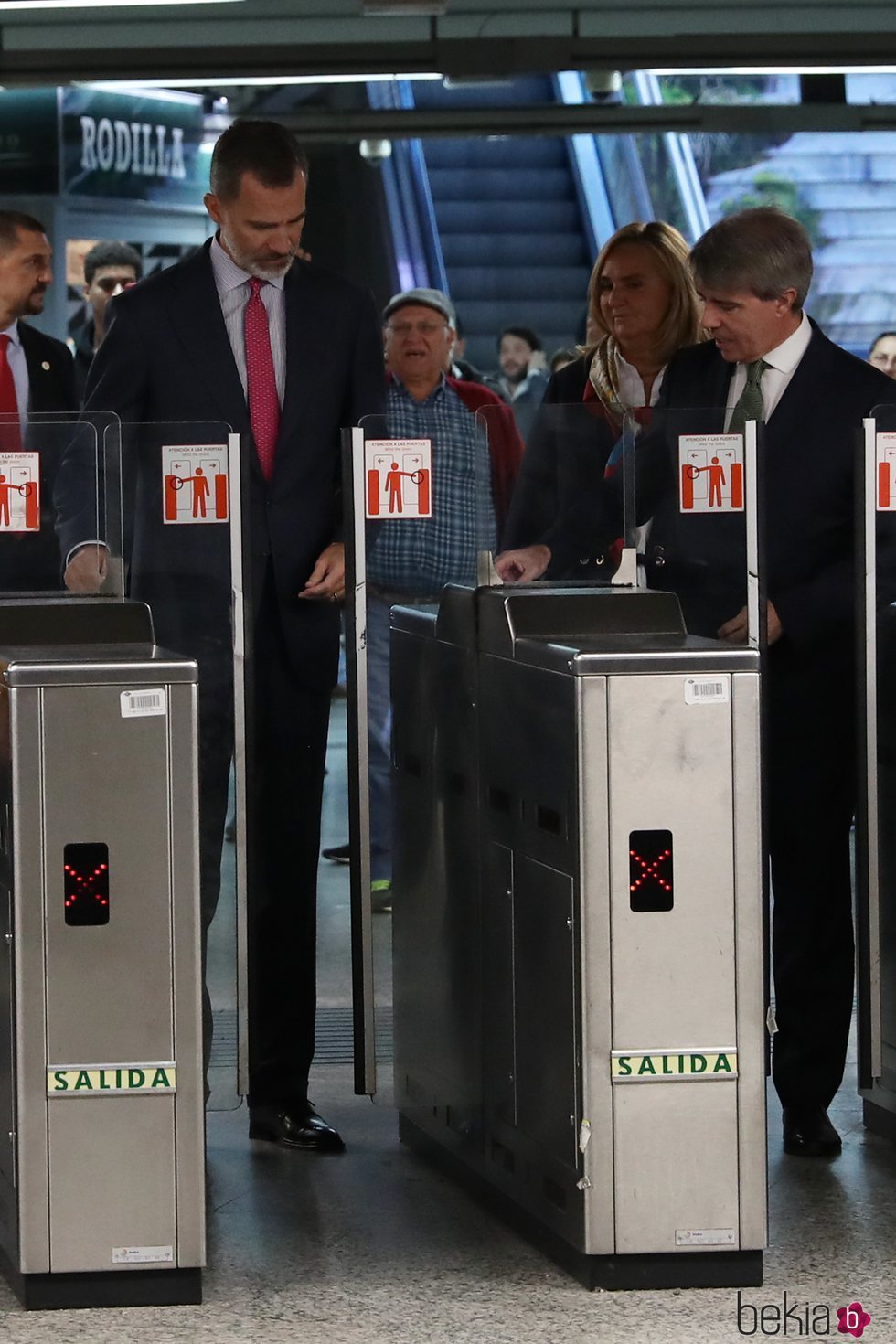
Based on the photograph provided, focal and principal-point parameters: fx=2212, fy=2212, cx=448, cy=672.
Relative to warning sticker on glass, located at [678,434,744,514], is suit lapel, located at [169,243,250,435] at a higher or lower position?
higher

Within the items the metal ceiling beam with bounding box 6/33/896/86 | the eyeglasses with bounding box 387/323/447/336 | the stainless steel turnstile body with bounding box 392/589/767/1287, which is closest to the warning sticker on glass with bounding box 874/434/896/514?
the stainless steel turnstile body with bounding box 392/589/767/1287

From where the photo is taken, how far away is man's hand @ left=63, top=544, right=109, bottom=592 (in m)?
3.97

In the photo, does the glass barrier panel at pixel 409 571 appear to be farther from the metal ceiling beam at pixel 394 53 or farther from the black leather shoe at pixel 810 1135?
the metal ceiling beam at pixel 394 53

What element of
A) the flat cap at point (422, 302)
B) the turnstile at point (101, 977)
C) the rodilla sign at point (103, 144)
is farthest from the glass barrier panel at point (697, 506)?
the rodilla sign at point (103, 144)

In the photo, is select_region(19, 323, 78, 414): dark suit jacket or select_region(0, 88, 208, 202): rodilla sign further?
select_region(0, 88, 208, 202): rodilla sign

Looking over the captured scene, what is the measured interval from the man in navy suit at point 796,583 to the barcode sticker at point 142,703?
1.16 meters

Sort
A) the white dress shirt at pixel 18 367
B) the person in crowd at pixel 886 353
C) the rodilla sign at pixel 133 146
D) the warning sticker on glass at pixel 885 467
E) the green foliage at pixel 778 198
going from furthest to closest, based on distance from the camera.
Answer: the green foliage at pixel 778 198 < the rodilla sign at pixel 133 146 < the person in crowd at pixel 886 353 < the white dress shirt at pixel 18 367 < the warning sticker on glass at pixel 885 467

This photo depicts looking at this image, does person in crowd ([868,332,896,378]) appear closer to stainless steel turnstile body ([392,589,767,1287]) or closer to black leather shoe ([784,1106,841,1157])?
black leather shoe ([784,1106,841,1157])

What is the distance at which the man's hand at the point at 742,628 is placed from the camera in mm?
4016

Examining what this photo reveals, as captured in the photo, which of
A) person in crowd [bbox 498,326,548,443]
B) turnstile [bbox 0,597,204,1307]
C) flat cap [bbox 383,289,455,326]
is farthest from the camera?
person in crowd [bbox 498,326,548,443]

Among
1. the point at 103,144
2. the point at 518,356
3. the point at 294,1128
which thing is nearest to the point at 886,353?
the point at 518,356

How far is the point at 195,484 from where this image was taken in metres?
4.07

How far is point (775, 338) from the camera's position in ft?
13.4

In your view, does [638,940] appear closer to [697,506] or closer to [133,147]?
[697,506]
